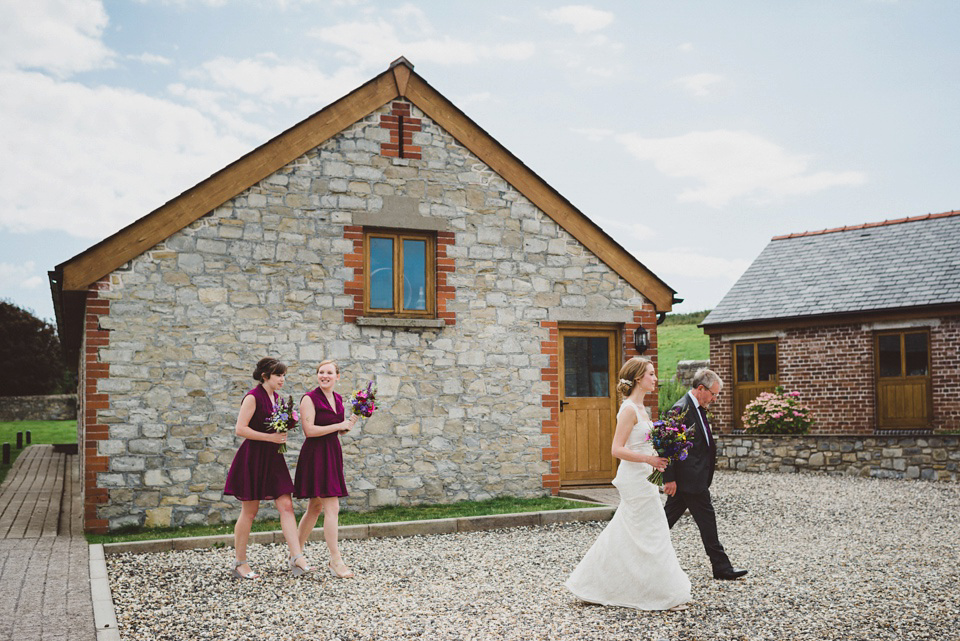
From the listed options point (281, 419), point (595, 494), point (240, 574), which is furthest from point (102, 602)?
point (595, 494)

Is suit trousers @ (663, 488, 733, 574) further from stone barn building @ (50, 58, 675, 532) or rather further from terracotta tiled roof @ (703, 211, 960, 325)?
terracotta tiled roof @ (703, 211, 960, 325)

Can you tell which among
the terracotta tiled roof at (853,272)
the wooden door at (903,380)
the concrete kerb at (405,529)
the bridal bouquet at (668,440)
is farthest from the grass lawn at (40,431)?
the bridal bouquet at (668,440)

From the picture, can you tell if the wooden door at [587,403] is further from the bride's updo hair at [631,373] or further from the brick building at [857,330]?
the brick building at [857,330]

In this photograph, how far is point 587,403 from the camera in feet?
40.4

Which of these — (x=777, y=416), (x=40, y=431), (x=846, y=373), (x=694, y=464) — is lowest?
(x=40, y=431)

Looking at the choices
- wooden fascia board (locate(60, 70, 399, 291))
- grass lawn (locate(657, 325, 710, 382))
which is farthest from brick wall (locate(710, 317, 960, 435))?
grass lawn (locate(657, 325, 710, 382))

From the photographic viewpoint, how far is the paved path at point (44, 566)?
5203mm

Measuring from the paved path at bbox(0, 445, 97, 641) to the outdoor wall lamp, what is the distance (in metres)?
7.69

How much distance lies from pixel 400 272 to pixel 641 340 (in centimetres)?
375

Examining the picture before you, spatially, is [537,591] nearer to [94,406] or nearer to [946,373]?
[94,406]

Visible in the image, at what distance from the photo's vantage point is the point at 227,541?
8.59 metres

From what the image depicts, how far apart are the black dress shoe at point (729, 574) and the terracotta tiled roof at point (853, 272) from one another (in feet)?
43.9

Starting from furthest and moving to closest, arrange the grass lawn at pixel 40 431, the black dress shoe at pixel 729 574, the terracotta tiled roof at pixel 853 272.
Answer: the grass lawn at pixel 40 431 < the terracotta tiled roof at pixel 853 272 < the black dress shoe at pixel 729 574

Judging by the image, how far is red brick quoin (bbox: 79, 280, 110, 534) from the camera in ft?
30.4
